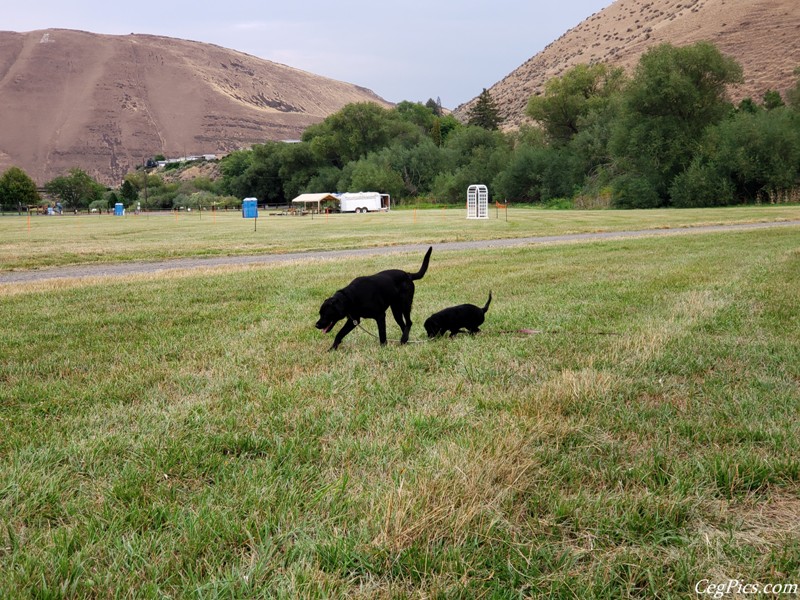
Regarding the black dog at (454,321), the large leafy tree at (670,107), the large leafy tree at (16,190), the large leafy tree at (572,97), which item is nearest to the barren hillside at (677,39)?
the large leafy tree at (572,97)

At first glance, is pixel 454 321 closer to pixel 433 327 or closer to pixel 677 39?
pixel 433 327

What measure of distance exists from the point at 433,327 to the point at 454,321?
0.22m

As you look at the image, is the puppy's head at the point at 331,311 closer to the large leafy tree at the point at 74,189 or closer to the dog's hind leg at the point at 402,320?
the dog's hind leg at the point at 402,320

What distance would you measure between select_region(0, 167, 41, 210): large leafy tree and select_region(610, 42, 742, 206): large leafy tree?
358ft

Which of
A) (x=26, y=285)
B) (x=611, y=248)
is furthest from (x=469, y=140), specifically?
(x=26, y=285)

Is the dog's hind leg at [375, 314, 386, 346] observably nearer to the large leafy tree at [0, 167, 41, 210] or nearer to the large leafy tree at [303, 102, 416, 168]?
the large leafy tree at [303, 102, 416, 168]

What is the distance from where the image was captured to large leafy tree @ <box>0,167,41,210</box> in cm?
10906

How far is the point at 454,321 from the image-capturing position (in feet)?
18.3

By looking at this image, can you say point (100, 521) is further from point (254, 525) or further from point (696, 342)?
point (696, 342)

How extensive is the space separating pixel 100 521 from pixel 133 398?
1.80 metres

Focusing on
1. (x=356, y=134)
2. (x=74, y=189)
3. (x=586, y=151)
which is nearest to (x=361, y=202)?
(x=586, y=151)

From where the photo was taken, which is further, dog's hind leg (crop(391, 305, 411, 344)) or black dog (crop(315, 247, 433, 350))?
dog's hind leg (crop(391, 305, 411, 344))

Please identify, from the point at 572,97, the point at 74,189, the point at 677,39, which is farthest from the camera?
the point at 74,189

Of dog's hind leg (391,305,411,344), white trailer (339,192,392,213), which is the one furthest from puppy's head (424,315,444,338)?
white trailer (339,192,392,213)
